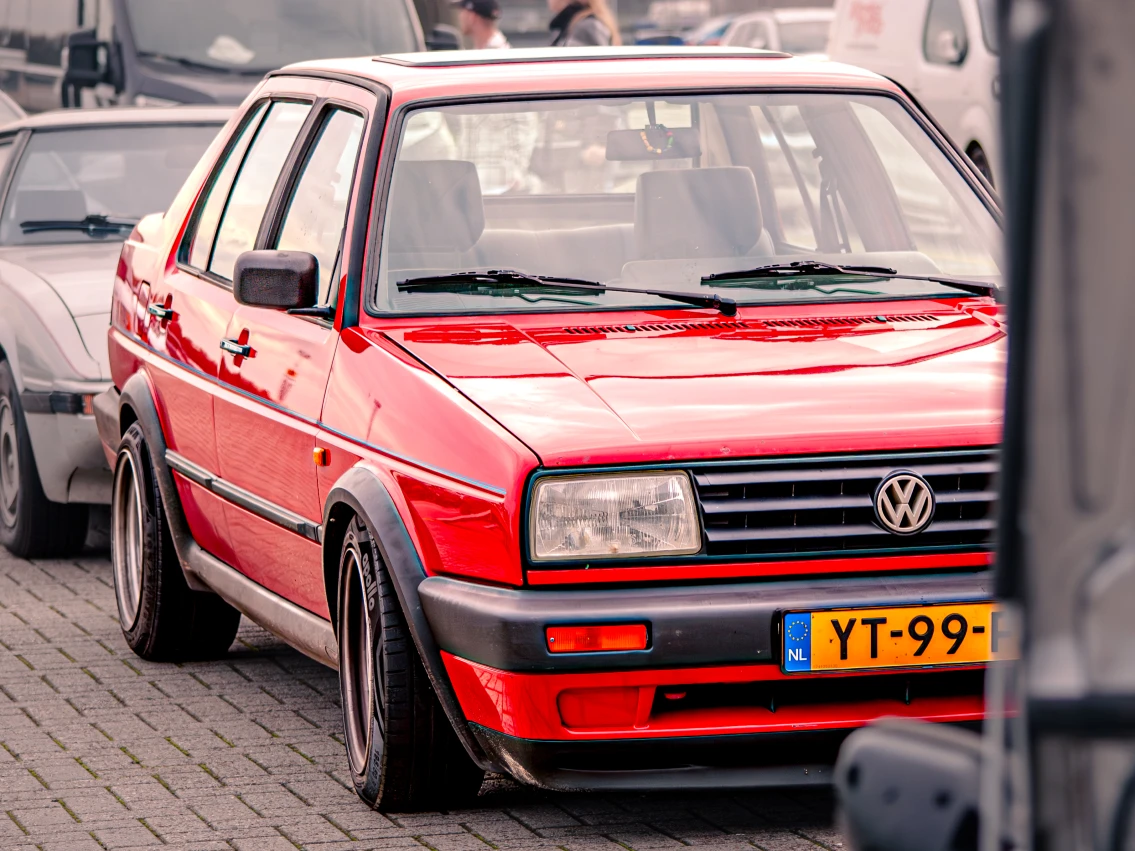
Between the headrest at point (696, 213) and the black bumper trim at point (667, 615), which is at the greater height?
the headrest at point (696, 213)

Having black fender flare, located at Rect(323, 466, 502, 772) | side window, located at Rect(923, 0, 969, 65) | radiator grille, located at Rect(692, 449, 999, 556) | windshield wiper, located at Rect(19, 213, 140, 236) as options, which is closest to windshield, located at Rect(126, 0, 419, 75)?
side window, located at Rect(923, 0, 969, 65)

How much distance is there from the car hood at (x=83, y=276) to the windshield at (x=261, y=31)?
17.0 ft

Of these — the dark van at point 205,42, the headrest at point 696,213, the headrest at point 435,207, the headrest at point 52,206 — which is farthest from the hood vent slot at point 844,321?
the dark van at point 205,42

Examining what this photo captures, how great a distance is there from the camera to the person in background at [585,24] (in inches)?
476

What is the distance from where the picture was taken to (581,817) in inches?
185

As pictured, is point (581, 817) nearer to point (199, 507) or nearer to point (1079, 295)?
point (199, 507)

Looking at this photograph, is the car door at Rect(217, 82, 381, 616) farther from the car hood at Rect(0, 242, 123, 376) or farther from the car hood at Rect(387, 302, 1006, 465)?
the car hood at Rect(0, 242, 123, 376)

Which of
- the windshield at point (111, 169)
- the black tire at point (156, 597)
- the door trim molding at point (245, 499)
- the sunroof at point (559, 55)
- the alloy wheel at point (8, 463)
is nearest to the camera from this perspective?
the door trim molding at point (245, 499)

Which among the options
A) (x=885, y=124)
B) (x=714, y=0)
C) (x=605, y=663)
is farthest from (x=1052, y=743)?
(x=714, y=0)

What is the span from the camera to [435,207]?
5.27 m

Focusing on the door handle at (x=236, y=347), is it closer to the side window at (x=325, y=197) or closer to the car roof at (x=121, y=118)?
the side window at (x=325, y=197)

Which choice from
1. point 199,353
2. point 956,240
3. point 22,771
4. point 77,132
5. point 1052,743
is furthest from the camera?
point 77,132

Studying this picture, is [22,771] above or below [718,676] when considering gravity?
below

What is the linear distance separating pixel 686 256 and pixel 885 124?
0.82 meters
